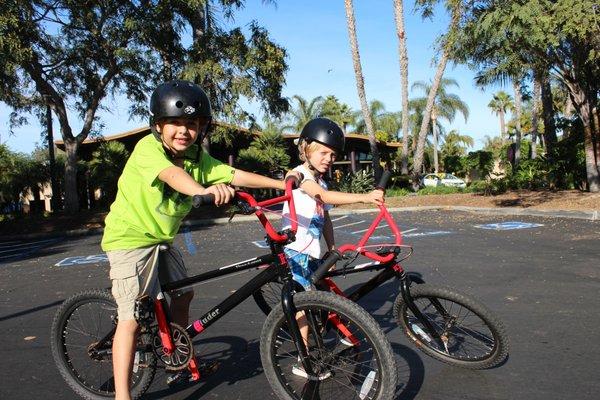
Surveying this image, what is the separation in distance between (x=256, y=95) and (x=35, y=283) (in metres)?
12.8

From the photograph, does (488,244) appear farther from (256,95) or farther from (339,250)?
(256,95)

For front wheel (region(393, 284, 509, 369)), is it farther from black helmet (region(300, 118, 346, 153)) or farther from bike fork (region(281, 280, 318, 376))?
black helmet (region(300, 118, 346, 153))

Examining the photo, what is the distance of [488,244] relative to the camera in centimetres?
887

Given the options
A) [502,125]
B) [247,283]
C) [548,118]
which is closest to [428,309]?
[247,283]

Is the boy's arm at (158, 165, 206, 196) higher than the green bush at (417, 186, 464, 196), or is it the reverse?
the boy's arm at (158, 165, 206, 196)

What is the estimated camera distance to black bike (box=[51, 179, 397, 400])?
2537 mm

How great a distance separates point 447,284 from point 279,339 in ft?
12.3

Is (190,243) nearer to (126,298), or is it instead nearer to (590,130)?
(126,298)

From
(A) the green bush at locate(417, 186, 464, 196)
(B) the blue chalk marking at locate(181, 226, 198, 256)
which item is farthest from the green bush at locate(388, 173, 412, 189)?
(B) the blue chalk marking at locate(181, 226, 198, 256)

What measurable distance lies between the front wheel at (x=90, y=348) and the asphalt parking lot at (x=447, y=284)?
0.20 metres

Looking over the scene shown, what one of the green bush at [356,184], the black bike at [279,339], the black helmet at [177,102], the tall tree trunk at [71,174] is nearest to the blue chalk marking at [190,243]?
the black bike at [279,339]

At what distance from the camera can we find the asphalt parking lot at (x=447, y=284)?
323 cm

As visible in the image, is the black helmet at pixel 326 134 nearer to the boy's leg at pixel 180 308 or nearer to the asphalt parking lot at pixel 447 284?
the boy's leg at pixel 180 308

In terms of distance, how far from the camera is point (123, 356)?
2.75 meters
